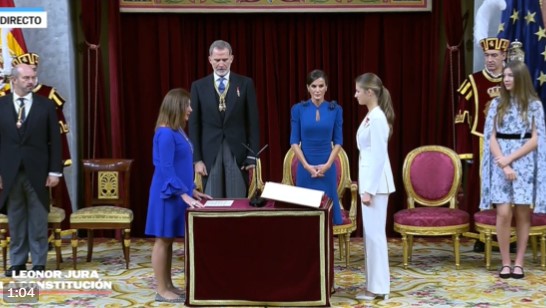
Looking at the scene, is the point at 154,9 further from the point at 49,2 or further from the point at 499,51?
the point at 499,51

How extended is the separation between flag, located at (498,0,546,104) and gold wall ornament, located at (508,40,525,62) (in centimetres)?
22

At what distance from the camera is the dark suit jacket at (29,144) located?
5.85 meters

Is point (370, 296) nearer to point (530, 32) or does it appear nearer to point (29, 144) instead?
point (29, 144)

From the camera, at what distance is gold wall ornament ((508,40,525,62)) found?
6.67 m

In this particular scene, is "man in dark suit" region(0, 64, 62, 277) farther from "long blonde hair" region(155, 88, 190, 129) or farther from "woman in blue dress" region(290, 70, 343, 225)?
"woman in blue dress" region(290, 70, 343, 225)

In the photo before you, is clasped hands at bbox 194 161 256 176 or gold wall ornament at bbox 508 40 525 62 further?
gold wall ornament at bbox 508 40 525 62

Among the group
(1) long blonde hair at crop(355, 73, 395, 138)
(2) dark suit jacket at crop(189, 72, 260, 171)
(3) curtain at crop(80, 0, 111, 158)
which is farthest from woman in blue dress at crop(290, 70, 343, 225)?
(3) curtain at crop(80, 0, 111, 158)

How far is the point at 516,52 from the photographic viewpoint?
6691mm

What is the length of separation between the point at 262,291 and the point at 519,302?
1.67 m

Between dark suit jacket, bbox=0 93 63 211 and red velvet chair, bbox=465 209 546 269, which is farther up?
dark suit jacket, bbox=0 93 63 211

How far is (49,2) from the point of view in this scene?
24.4 ft

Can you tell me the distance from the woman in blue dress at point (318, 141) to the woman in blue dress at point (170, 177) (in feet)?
3.69
